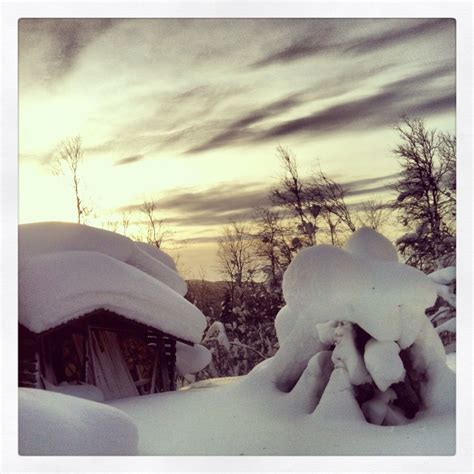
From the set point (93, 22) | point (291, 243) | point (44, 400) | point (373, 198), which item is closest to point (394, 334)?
point (373, 198)

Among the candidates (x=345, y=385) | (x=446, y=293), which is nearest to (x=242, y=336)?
(x=446, y=293)

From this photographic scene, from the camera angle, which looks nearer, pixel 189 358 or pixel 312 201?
pixel 312 201

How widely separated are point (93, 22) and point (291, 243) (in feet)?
27.2

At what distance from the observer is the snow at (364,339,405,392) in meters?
8.38

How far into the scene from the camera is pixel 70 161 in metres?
8.82

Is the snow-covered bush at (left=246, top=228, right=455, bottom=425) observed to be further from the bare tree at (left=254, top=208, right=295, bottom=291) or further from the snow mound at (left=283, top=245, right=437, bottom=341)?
the bare tree at (left=254, top=208, right=295, bottom=291)

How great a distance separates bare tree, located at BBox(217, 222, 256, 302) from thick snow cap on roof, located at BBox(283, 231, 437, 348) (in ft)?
17.0

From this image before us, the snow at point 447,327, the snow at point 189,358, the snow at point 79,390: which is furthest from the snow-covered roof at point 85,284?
the snow at point 447,327

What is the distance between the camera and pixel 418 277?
8.52 m

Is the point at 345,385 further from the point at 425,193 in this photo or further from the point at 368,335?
the point at 425,193

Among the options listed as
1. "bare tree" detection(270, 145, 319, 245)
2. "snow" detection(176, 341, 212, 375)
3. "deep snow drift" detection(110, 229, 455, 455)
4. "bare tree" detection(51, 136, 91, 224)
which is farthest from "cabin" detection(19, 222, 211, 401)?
"bare tree" detection(270, 145, 319, 245)

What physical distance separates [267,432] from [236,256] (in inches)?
332

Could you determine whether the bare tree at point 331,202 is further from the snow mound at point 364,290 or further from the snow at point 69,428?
the snow at point 69,428
